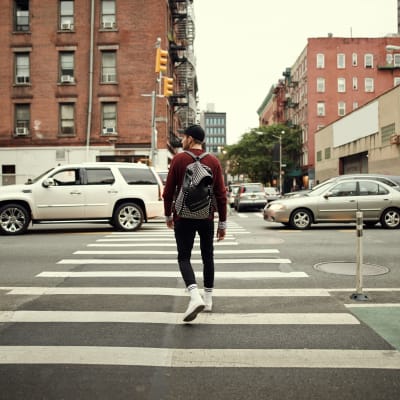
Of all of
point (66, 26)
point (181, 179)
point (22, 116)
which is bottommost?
point (181, 179)

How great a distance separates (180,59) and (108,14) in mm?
9518

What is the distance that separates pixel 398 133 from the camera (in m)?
35.5

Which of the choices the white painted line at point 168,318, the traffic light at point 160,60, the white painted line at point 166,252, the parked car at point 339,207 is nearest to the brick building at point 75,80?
the traffic light at point 160,60

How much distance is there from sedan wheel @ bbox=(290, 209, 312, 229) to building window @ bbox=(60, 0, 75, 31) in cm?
2597

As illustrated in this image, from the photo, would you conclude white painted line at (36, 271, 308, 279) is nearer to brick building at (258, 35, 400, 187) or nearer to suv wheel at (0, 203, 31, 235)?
suv wheel at (0, 203, 31, 235)

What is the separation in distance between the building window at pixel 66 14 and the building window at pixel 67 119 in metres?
5.48

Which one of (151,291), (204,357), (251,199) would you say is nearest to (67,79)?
(251,199)

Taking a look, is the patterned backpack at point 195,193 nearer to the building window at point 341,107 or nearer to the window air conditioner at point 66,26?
the window air conditioner at point 66,26

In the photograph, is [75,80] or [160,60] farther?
[75,80]

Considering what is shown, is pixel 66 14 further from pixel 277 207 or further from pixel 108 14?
pixel 277 207

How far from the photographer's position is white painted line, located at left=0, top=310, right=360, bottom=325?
477 centimetres

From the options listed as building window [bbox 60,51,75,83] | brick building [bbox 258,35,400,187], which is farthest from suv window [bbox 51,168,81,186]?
brick building [bbox 258,35,400,187]

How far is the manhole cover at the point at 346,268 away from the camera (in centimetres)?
735

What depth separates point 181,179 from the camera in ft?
16.0
